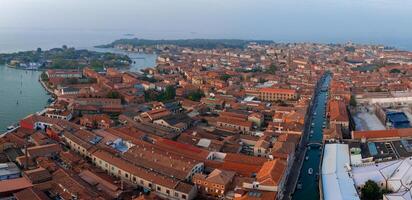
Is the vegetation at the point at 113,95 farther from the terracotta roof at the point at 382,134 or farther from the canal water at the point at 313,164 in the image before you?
the terracotta roof at the point at 382,134

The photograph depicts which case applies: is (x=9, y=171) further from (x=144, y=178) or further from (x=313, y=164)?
(x=313, y=164)

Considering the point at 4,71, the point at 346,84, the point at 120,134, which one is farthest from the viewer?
the point at 4,71

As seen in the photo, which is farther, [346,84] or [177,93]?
[346,84]

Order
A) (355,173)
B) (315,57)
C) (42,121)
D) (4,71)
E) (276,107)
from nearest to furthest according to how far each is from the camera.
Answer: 1. (355,173)
2. (42,121)
3. (276,107)
4. (4,71)
5. (315,57)

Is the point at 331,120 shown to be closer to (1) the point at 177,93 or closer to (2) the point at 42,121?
(1) the point at 177,93

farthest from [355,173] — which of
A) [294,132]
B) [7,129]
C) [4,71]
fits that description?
[4,71]

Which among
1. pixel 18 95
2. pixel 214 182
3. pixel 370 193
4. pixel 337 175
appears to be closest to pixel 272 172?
pixel 214 182
